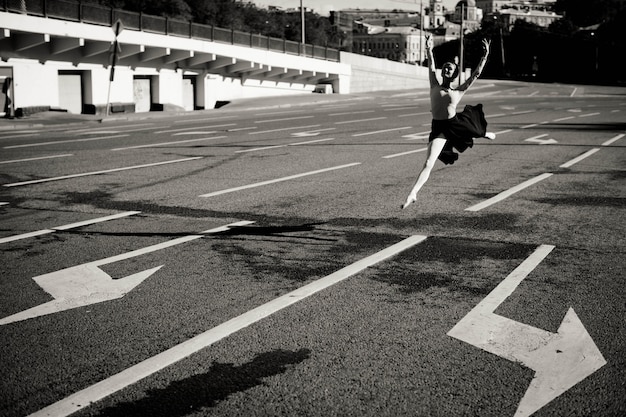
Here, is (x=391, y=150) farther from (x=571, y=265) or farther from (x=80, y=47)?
(x=80, y=47)

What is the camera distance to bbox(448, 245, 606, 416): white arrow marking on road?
4.29m

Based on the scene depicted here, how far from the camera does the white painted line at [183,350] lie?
13.2 feet

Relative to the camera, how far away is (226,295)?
6.02 metres

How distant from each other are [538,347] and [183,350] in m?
2.39

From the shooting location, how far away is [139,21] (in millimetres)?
36312

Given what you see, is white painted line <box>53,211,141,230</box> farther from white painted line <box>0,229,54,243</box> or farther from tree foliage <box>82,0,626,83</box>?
tree foliage <box>82,0,626,83</box>

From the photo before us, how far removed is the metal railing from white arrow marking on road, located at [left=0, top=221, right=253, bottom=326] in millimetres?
Answer: 26208

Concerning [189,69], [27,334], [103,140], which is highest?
[189,69]

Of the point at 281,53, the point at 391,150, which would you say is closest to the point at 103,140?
the point at 391,150

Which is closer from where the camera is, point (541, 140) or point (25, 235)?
point (25, 235)

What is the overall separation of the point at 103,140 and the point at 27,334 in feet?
50.8

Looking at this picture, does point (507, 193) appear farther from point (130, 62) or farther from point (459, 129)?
point (130, 62)

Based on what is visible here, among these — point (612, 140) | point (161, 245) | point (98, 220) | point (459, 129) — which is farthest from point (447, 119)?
point (612, 140)

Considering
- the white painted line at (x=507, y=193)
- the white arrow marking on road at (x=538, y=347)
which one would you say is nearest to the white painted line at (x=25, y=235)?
the white arrow marking on road at (x=538, y=347)
